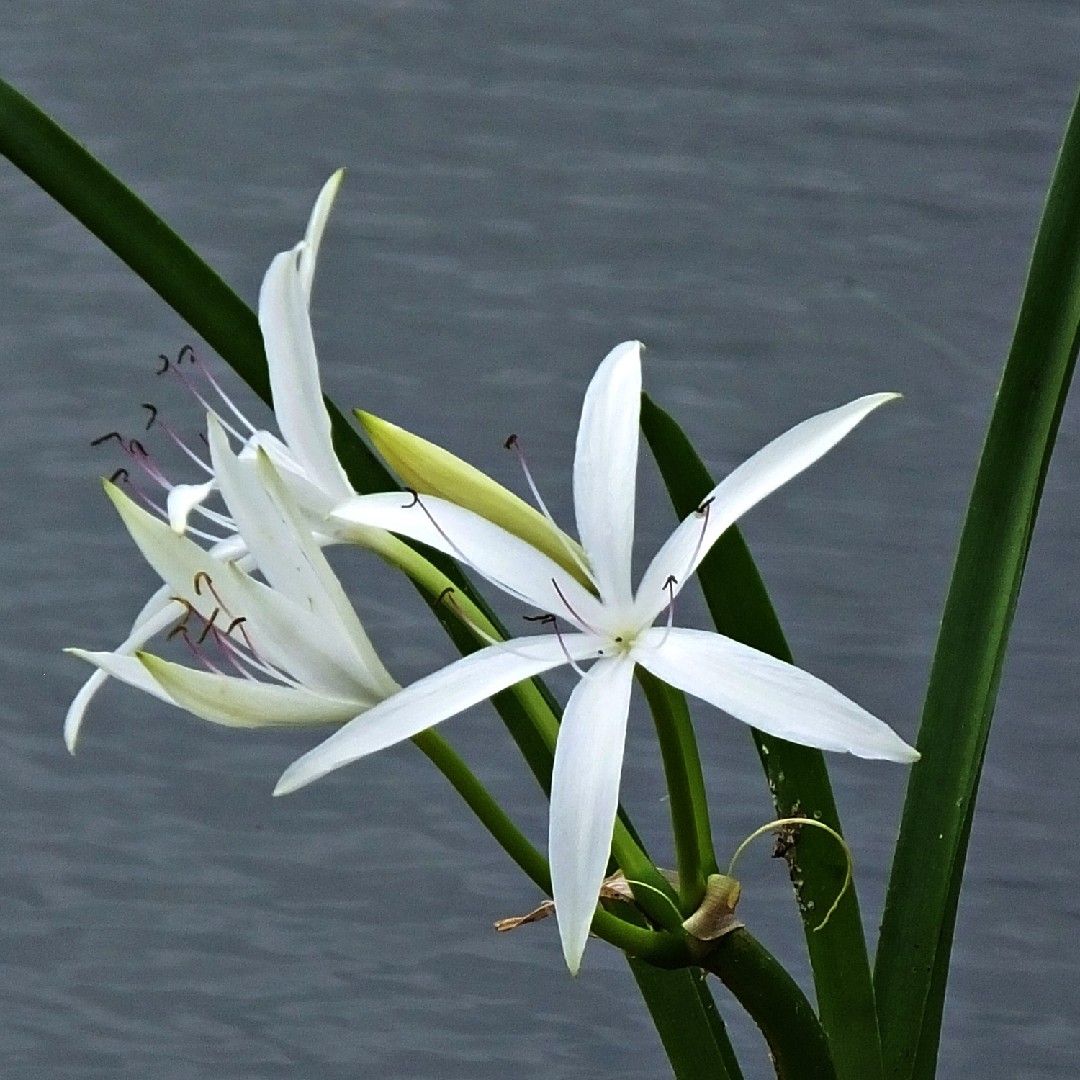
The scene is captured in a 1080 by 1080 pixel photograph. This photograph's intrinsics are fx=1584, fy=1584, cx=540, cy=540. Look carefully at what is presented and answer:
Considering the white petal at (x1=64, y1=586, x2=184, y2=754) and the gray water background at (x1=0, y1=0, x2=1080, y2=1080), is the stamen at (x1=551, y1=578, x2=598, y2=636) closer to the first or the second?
the white petal at (x1=64, y1=586, x2=184, y2=754)

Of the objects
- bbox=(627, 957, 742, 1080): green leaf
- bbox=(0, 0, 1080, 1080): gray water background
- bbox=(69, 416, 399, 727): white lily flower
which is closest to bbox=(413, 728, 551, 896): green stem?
bbox=(69, 416, 399, 727): white lily flower

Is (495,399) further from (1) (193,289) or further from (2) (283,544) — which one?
(2) (283,544)

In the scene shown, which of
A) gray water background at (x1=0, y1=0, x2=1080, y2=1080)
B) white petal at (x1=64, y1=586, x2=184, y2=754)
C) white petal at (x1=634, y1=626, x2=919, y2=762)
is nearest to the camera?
white petal at (x1=634, y1=626, x2=919, y2=762)

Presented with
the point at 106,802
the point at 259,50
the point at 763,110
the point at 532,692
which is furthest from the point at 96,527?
the point at 532,692

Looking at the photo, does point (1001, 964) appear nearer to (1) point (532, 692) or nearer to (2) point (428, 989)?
(2) point (428, 989)

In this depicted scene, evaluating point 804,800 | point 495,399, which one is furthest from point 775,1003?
point 495,399

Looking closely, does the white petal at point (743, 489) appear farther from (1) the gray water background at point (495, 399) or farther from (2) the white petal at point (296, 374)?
(1) the gray water background at point (495, 399)

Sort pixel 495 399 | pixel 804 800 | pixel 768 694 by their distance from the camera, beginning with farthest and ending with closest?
pixel 495 399 → pixel 804 800 → pixel 768 694
